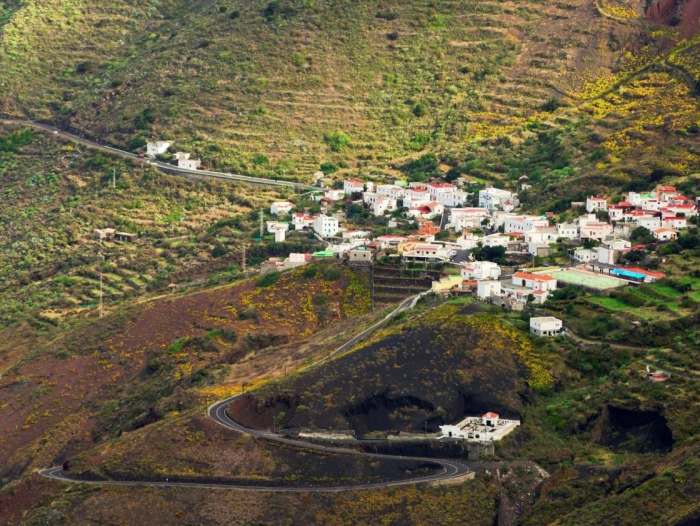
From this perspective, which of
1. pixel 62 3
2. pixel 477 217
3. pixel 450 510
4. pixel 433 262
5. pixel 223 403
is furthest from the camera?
pixel 62 3

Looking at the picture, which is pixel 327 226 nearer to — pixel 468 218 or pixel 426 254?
pixel 468 218

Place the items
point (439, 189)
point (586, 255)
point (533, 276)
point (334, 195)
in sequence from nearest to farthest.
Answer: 1. point (533, 276)
2. point (586, 255)
3. point (439, 189)
4. point (334, 195)

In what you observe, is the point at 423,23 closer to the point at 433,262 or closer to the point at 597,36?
the point at 597,36

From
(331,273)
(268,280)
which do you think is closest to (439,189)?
(331,273)

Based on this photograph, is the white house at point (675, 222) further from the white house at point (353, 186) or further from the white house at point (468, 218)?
the white house at point (353, 186)

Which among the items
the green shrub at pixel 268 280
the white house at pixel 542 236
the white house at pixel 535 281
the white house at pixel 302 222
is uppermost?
the white house at pixel 542 236

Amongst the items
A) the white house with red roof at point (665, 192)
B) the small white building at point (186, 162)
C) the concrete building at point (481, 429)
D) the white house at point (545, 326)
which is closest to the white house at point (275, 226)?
the small white building at point (186, 162)

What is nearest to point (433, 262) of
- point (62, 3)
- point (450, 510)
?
point (450, 510)
